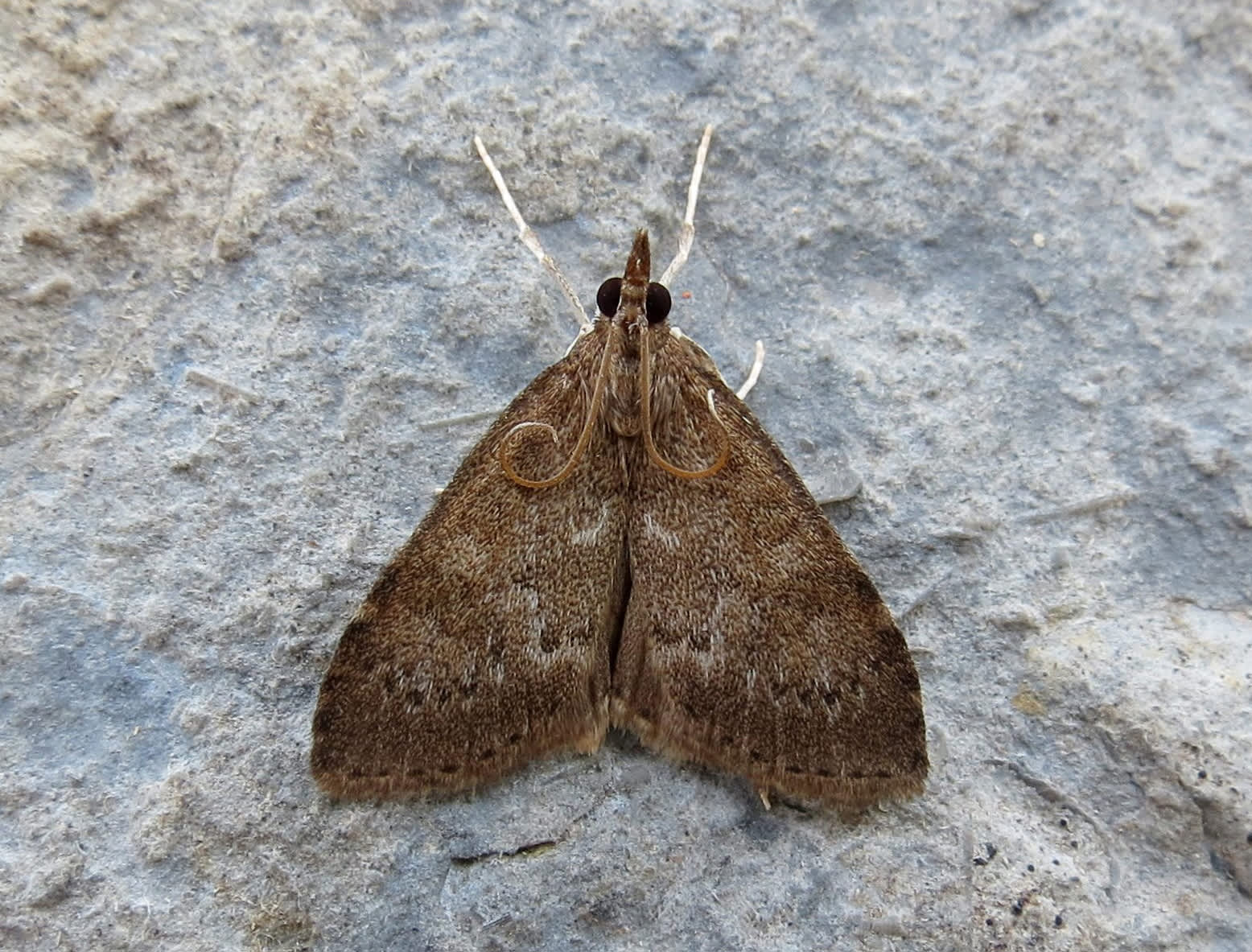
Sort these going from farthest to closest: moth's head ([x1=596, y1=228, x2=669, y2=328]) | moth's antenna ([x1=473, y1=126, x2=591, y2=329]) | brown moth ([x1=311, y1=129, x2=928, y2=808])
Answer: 1. moth's antenna ([x1=473, y1=126, x2=591, y2=329])
2. moth's head ([x1=596, y1=228, x2=669, y2=328])
3. brown moth ([x1=311, y1=129, x2=928, y2=808])

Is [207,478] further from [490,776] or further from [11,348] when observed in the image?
[490,776]

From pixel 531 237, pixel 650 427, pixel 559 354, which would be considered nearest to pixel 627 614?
pixel 650 427

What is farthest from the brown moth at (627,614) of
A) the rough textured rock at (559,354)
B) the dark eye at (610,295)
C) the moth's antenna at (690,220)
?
the moth's antenna at (690,220)

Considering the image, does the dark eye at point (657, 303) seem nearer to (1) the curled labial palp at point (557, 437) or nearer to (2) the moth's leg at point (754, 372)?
(1) the curled labial palp at point (557, 437)

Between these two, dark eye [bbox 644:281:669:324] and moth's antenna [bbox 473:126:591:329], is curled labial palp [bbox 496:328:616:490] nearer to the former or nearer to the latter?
dark eye [bbox 644:281:669:324]

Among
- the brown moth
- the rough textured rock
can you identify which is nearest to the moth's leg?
the rough textured rock

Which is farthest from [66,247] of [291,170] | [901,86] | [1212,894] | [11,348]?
[1212,894]

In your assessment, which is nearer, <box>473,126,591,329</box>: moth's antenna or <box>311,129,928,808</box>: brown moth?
<box>311,129,928,808</box>: brown moth

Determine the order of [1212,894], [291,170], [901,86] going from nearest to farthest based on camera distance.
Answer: [1212,894], [291,170], [901,86]
